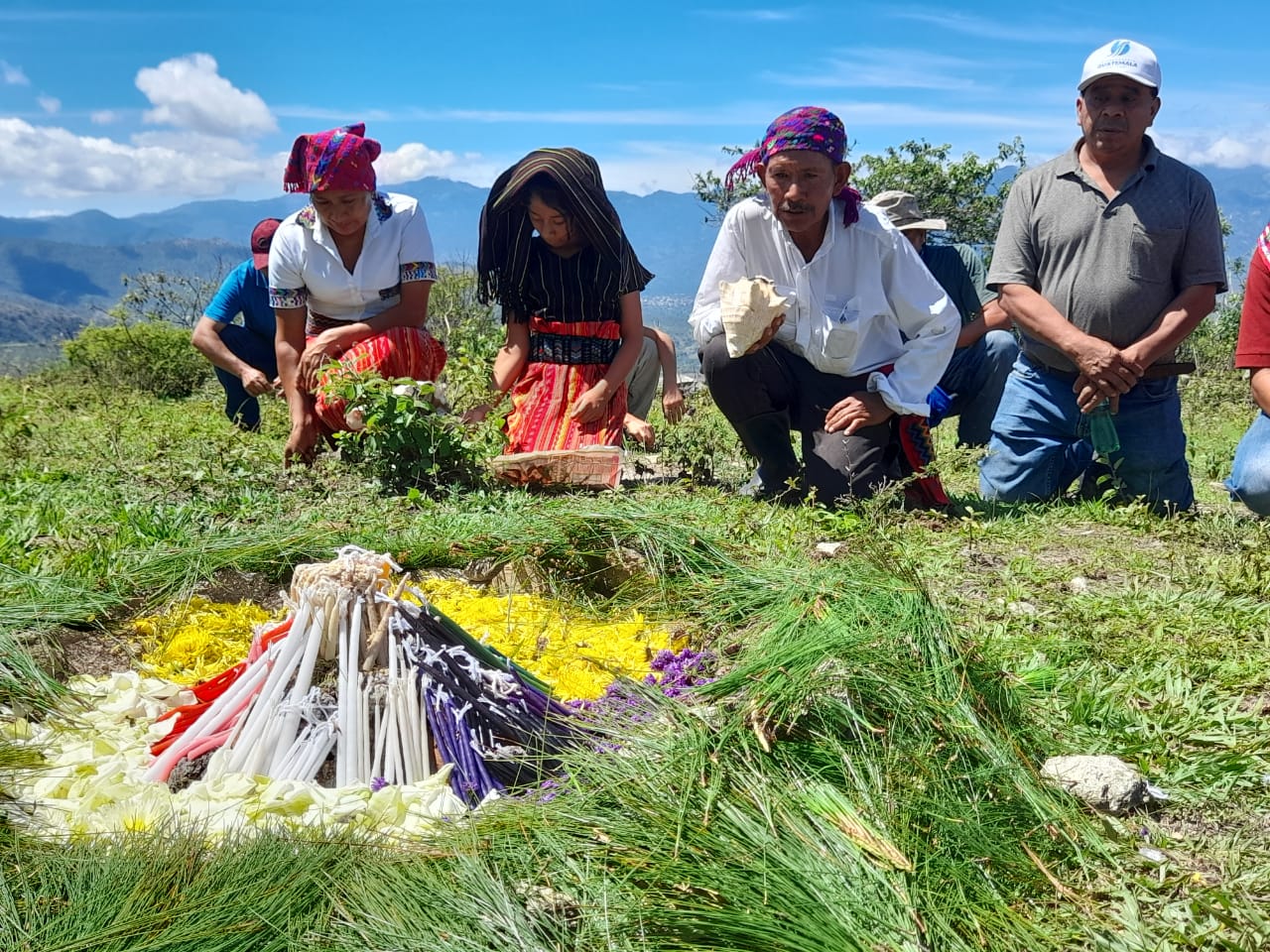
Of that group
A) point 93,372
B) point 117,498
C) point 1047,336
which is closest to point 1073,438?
point 1047,336

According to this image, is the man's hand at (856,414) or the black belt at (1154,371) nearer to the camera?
the man's hand at (856,414)

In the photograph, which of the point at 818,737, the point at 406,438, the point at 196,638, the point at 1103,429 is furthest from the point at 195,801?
the point at 1103,429

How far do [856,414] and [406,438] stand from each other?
1800mm

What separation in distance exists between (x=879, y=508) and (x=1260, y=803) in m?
1.93

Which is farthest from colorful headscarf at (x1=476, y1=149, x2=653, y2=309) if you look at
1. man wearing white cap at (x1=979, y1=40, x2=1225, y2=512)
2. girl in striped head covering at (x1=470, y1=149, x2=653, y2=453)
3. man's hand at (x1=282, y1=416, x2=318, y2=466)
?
man wearing white cap at (x1=979, y1=40, x2=1225, y2=512)

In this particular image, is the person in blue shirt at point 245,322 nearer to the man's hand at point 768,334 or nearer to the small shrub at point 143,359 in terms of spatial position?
the man's hand at point 768,334

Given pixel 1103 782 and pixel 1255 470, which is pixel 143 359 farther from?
pixel 1103 782

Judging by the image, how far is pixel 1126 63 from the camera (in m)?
3.94

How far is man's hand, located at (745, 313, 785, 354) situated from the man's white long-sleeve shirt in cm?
15

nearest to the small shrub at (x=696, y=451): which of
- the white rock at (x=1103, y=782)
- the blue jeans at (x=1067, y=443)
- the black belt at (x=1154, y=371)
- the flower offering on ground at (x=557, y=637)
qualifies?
the blue jeans at (x=1067, y=443)

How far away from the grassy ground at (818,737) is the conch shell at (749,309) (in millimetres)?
682

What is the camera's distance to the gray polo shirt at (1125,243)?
4102mm

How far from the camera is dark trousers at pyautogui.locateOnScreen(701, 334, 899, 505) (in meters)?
4.22

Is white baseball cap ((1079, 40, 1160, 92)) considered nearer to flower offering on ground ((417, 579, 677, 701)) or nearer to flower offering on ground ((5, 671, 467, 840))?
flower offering on ground ((417, 579, 677, 701))
